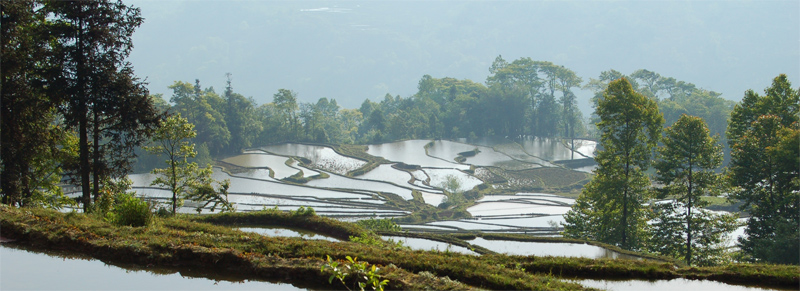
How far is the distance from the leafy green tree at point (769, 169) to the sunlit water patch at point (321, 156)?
105 ft

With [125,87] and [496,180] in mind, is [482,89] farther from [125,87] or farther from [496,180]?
[125,87]

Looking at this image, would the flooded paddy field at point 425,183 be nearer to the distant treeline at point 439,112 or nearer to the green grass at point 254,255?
the distant treeline at point 439,112

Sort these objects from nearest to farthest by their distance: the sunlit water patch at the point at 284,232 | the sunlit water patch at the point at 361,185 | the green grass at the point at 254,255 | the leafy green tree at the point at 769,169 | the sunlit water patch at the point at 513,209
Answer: the green grass at the point at 254,255 → the sunlit water patch at the point at 284,232 → the leafy green tree at the point at 769,169 → the sunlit water patch at the point at 513,209 → the sunlit water patch at the point at 361,185

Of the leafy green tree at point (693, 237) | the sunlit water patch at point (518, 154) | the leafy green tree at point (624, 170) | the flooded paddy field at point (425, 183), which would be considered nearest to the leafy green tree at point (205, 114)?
the flooded paddy field at point (425, 183)

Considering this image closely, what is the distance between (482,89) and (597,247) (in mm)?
65481

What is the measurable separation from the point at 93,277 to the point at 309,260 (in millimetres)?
2654

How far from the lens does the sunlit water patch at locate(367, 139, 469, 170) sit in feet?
181

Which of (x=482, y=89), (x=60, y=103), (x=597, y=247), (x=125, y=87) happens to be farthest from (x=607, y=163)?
(x=482, y=89)

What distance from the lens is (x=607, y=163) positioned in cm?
2464

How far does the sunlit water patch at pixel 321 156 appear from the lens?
51.4 meters

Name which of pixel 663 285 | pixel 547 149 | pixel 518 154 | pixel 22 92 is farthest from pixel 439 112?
pixel 663 285

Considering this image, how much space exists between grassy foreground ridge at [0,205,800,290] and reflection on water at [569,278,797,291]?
176 millimetres

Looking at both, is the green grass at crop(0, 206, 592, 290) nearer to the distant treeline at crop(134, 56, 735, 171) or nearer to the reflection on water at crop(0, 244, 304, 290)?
the reflection on water at crop(0, 244, 304, 290)

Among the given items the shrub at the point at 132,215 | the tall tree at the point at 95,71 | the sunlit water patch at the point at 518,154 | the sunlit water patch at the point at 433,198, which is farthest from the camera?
the sunlit water patch at the point at 518,154
